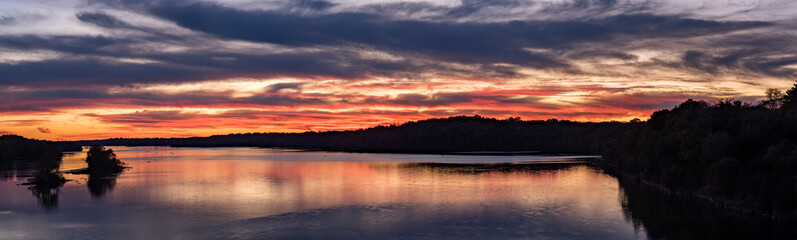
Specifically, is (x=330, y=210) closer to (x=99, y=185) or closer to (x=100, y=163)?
(x=99, y=185)

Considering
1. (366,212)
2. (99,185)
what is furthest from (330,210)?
(99,185)

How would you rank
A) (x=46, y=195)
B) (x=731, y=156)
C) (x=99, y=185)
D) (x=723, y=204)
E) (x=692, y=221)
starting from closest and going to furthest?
(x=692, y=221), (x=723, y=204), (x=731, y=156), (x=46, y=195), (x=99, y=185)

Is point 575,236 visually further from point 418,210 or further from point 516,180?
point 516,180

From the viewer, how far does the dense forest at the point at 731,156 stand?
53.5 metres

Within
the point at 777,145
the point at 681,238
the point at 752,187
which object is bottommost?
the point at 681,238

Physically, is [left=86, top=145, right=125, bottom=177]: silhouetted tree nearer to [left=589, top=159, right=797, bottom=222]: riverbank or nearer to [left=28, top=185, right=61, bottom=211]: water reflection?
[left=28, top=185, right=61, bottom=211]: water reflection

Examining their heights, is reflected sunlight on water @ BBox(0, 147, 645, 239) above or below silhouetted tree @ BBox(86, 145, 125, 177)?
below

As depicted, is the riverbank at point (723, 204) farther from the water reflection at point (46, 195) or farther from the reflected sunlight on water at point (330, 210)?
the water reflection at point (46, 195)

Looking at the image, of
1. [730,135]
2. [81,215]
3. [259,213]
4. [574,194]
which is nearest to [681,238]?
[730,135]

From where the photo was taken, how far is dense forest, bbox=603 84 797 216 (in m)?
53.5

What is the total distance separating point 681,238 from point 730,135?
23262 mm

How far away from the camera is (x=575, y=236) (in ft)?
154

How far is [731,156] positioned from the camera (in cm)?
6181

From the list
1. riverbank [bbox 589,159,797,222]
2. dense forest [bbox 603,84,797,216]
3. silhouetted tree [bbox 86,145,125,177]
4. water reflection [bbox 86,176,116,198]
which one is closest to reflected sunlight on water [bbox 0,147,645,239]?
water reflection [bbox 86,176,116,198]
